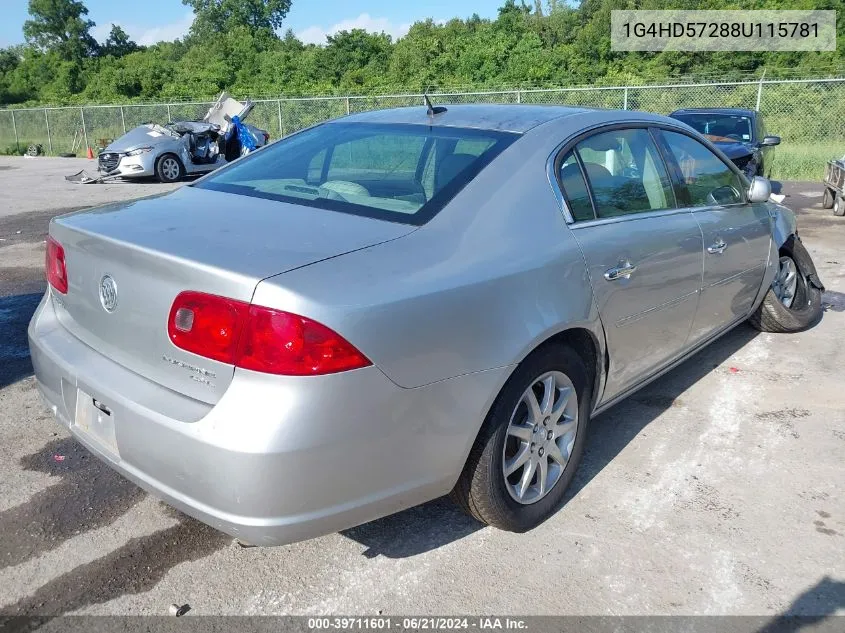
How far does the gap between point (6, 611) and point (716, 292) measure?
3.55 metres

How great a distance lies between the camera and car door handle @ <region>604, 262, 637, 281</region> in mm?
3105

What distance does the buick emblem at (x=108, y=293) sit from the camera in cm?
254

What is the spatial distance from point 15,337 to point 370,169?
133 inches

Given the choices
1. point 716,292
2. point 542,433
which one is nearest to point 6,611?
point 542,433

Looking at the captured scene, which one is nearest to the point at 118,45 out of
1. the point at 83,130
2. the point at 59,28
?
the point at 59,28

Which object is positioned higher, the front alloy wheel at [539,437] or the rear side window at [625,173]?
the rear side window at [625,173]

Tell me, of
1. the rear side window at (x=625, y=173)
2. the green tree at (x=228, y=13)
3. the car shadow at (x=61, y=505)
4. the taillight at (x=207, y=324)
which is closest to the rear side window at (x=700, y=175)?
the rear side window at (x=625, y=173)

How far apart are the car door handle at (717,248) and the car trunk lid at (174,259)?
2068mm

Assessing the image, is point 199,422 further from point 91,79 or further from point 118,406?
point 91,79

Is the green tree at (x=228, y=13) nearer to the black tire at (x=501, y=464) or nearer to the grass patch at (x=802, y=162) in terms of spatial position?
the grass patch at (x=802, y=162)

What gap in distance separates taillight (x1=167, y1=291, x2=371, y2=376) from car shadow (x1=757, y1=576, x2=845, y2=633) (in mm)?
1651

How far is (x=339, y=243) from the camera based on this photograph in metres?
2.42

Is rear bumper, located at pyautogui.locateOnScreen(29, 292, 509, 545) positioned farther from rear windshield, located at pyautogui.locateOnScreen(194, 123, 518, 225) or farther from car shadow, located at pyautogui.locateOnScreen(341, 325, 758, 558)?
rear windshield, located at pyautogui.locateOnScreen(194, 123, 518, 225)

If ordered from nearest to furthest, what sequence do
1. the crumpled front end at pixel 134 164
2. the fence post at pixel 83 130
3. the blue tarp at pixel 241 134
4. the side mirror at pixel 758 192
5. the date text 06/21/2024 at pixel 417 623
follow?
1. the date text 06/21/2024 at pixel 417 623
2. the side mirror at pixel 758 192
3. the crumpled front end at pixel 134 164
4. the blue tarp at pixel 241 134
5. the fence post at pixel 83 130
